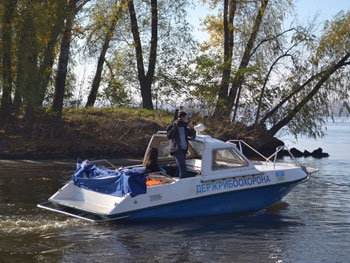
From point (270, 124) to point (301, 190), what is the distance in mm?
15930

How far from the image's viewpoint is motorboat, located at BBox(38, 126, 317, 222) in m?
12.8

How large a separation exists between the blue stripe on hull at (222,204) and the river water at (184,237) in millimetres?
179

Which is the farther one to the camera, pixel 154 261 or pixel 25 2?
pixel 25 2

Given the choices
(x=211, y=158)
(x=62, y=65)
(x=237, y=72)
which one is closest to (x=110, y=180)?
(x=211, y=158)

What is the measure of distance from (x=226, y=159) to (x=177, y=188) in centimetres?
164

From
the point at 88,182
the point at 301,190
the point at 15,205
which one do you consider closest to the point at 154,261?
the point at 88,182

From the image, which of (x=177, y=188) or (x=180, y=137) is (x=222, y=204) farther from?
(x=180, y=137)

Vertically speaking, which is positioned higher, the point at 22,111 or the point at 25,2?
the point at 25,2

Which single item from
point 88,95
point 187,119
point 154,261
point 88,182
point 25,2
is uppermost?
point 25,2

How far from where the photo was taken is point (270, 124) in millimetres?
34969

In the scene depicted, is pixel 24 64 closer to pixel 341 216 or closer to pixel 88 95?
pixel 88 95

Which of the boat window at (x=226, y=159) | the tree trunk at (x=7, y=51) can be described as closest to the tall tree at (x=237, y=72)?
the tree trunk at (x=7, y=51)

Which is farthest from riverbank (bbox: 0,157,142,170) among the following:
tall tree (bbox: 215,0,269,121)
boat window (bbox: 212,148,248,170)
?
boat window (bbox: 212,148,248,170)

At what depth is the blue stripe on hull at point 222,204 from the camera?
13.2 m
